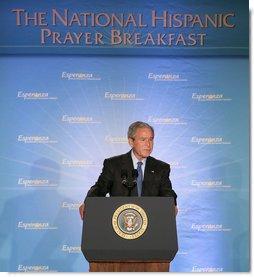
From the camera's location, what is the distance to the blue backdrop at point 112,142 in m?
6.30

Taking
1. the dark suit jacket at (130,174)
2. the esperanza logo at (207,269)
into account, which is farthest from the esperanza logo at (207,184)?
the esperanza logo at (207,269)

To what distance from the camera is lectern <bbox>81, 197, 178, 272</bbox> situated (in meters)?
3.80

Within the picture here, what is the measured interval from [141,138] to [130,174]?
585 mm

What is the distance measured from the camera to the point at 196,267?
6312 mm

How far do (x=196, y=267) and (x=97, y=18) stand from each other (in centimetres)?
276

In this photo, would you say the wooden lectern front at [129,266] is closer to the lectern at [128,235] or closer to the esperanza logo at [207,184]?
the lectern at [128,235]

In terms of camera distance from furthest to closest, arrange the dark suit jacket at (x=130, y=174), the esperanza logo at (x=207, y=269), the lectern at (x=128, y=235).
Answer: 1. the esperanza logo at (x=207, y=269)
2. the dark suit jacket at (x=130, y=174)
3. the lectern at (x=128, y=235)

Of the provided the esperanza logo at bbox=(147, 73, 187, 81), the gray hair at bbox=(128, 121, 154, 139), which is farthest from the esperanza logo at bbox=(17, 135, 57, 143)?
the esperanza logo at bbox=(147, 73, 187, 81)

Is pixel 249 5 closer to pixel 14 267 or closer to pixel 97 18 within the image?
pixel 97 18

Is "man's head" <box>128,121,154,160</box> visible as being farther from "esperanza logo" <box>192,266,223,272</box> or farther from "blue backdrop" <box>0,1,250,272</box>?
"esperanza logo" <box>192,266,223,272</box>

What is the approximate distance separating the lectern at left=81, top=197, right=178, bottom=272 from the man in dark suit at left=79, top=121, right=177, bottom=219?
6.32 ft

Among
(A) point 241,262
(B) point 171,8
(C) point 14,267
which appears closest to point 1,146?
(C) point 14,267

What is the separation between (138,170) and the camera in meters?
6.03

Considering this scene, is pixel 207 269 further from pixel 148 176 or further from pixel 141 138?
pixel 141 138
